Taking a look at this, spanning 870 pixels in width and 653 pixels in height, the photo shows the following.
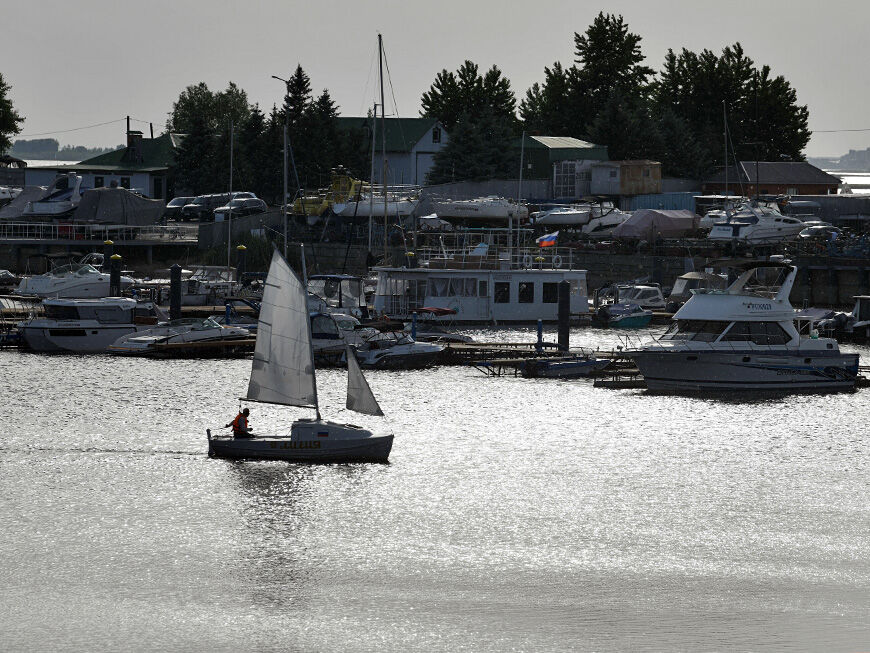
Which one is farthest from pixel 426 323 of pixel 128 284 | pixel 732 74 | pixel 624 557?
pixel 732 74

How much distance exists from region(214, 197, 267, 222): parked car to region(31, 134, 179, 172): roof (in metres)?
22.9

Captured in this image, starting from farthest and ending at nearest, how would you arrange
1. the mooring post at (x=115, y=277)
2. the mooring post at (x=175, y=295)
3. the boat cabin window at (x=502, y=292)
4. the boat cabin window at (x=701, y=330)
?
the boat cabin window at (x=502, y=292) → the mooring post at (x=115, y=277) → the mooring post at (x=175, y=295) → the boat cabin window at (x=701, y=330)

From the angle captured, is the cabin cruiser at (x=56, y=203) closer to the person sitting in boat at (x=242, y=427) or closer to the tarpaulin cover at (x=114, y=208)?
the tarpaulin cover at (x=114, y=208)

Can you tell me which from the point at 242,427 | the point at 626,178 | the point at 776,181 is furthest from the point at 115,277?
the point at 776,181

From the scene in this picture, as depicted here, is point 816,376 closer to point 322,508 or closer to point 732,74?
point 322,508

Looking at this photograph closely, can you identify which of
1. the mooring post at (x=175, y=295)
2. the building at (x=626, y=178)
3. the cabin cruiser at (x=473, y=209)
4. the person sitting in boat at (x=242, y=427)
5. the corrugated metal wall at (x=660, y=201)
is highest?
the building at (x=626, y=178)

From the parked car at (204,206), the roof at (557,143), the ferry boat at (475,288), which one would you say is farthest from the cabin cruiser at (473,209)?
the ferry boat at (475,288)

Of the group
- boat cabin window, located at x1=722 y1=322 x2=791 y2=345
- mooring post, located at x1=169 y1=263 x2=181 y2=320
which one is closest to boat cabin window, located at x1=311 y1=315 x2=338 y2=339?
mooring post, located at x1=169 y1=263 x2=181 y2=320

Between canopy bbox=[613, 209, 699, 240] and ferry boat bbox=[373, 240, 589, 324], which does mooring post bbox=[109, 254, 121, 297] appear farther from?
canopy bbox=[613, 209, 699, 240]

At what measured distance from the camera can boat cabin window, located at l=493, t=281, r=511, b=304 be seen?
72.6 m

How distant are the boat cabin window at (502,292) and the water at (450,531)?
877 inches

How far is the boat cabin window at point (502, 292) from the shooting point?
72625 mm

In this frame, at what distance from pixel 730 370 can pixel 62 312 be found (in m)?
32.4

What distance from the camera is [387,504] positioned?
3494cm
